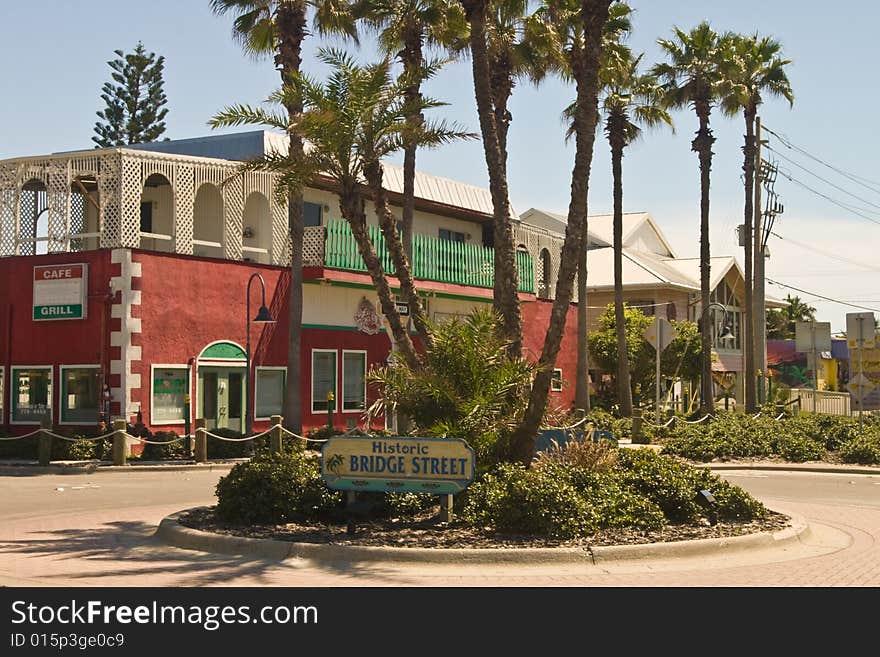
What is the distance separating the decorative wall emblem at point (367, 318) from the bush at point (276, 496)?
19.2 m

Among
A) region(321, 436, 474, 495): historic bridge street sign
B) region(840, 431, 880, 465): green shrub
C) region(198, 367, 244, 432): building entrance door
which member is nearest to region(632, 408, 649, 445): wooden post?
region(840, 431, 880, 465): green shrub

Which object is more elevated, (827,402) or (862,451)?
(827,402)

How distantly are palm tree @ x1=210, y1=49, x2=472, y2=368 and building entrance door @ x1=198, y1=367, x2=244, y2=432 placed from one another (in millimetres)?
12511

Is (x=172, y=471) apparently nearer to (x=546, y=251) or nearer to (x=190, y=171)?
(x=190, y=171)

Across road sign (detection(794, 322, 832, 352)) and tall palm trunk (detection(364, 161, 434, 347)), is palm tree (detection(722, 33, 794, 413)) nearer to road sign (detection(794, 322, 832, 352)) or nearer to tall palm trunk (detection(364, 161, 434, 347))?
road sign (detection(794, 322, 832, 352))

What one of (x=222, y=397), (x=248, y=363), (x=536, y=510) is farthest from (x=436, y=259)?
(x=536, y=510)

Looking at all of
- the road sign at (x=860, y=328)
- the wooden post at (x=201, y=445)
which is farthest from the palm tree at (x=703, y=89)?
the wooden post at (x=201, y=445)

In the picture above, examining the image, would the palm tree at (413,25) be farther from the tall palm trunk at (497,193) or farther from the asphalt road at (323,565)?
the asphalt road at (323,565)

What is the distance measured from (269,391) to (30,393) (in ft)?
20.4

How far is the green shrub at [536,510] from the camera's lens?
1129cm

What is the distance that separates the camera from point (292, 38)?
25953mm

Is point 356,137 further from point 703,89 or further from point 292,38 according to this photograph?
point 703,89

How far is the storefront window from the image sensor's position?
94.2 ft
